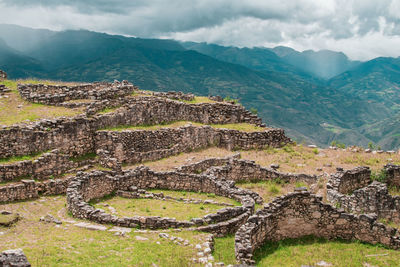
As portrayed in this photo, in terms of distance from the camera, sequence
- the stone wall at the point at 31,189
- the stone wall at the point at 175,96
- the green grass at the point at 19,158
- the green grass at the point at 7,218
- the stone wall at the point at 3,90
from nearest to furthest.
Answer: the green grass at the point at 7,218
the stone wall at the point at 31,189
the green grass at the point at 19,158
the stone wall at the point at 3,90
the stone wall at the point at 175,96

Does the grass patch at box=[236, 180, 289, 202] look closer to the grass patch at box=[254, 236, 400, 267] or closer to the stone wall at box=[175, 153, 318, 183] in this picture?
the stone wall at box=[175, 153, 318, 183]

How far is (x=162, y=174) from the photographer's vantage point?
24.0 meters

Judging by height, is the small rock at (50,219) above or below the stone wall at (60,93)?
below

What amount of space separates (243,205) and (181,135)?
1299 centimetres

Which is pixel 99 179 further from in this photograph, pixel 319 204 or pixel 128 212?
pixel 319 204

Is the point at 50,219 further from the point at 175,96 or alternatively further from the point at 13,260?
the point at 175,96

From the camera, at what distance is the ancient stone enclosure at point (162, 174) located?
53.3 ft

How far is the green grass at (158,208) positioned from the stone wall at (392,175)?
1341 cm

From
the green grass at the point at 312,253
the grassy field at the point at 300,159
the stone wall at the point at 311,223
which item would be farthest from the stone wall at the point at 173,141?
the stone wall at the point at 311,223

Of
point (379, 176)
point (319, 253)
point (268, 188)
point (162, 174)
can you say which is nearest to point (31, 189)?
point (162, 174)

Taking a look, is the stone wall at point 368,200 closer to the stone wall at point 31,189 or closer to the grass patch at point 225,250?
the grass patch at point 225,250

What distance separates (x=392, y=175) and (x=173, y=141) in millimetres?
16471

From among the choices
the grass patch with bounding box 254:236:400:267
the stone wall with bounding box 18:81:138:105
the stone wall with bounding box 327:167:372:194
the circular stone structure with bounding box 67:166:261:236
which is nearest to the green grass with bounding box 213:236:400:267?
the grass patch with bounding box 254:236:400:267

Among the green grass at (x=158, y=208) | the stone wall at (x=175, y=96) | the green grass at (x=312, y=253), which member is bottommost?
Result: the green grass at (x=158, y=208)
